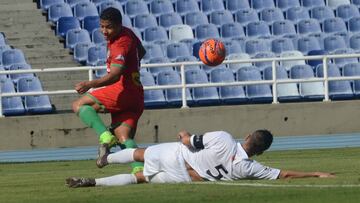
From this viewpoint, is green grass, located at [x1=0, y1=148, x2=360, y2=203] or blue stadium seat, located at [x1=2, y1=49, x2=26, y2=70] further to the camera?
blue stadium seat, located at [x1=2, y1=49, x2=26, y2=70]

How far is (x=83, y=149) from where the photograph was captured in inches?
963

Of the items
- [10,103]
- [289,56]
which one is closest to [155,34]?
[289,56]

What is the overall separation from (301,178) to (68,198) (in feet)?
9.33

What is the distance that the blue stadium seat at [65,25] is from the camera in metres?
29.6

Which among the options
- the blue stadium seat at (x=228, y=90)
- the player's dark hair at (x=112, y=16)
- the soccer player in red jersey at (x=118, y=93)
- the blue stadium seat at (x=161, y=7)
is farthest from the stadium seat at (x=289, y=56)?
the player's dark hair at (x=112, y=16)

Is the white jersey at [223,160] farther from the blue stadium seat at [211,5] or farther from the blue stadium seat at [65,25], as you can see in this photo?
the blue stadium seat at [211,5]

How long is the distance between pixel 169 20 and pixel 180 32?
773 millimetres

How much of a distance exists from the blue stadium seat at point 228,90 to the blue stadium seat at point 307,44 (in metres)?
2.95

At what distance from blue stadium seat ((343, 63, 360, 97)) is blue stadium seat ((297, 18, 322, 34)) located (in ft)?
9.20

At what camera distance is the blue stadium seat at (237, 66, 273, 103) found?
2705 centimetres

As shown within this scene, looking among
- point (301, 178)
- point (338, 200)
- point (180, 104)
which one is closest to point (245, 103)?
point (180, 104)

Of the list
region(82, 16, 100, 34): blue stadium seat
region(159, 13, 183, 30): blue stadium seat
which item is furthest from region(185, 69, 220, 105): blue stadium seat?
region(82, 16, 100, 34): blue stadium seat

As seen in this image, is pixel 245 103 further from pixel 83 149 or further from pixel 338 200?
pixel 338 200

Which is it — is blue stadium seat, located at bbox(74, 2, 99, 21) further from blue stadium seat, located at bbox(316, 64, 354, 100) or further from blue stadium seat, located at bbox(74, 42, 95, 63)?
blue stadium seat, located at bbox(316, 64, 354, 100)
